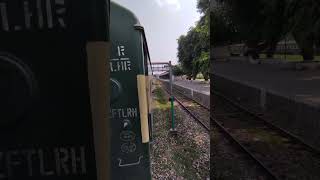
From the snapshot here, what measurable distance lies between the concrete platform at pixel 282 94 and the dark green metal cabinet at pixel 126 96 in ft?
9.05

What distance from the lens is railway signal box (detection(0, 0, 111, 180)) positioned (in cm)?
130

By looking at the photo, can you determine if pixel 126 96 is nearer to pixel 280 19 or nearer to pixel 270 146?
pixel 270 146

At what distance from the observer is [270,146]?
972cm

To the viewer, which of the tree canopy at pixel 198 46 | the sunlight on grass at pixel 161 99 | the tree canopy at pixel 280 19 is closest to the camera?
the tree canopy at pixel 198 46

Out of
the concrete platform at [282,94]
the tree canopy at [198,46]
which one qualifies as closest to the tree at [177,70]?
the tree canopy at [198,46]

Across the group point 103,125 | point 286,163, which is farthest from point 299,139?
point 103,125

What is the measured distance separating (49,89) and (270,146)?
29.3 feet

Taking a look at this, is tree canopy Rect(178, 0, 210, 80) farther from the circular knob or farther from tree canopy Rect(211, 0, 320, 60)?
tree canopy Rect(211, 0, 320, 60)

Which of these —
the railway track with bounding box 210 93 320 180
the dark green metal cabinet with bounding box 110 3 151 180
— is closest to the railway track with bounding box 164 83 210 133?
the railway track with bounding box 210 93 320 180

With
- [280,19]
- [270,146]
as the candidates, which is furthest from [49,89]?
[280,19]

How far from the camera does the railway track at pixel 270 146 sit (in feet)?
25.4

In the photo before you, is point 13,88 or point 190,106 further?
point 190,106

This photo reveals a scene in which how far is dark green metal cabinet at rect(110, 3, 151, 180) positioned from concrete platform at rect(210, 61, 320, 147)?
109 inches

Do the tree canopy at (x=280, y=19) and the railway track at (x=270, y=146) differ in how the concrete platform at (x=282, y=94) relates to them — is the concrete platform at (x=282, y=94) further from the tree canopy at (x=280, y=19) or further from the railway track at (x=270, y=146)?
the tree canopy at (x=280, y=19)
